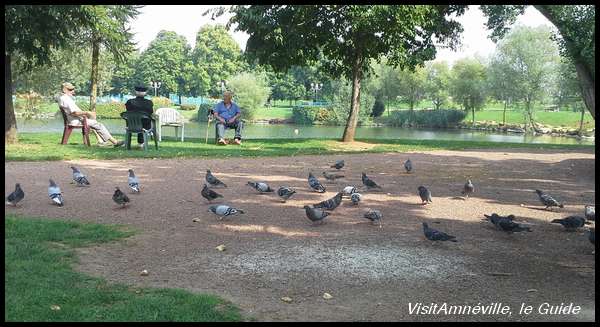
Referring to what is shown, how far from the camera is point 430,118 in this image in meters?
64.4

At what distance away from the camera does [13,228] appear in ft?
22.1

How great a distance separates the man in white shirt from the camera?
1692cm

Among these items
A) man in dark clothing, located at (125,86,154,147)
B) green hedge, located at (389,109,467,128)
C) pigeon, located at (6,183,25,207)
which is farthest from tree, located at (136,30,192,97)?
pigeon, located at (6,183,25,207)

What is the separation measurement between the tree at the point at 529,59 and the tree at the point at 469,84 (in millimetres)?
4711

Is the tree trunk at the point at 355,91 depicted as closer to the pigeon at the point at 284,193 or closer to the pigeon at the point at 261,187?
the pigeon at the point at 261,187

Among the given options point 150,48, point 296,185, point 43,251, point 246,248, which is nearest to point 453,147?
point 296,185

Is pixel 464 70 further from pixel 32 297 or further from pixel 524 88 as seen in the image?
pixel 32 297

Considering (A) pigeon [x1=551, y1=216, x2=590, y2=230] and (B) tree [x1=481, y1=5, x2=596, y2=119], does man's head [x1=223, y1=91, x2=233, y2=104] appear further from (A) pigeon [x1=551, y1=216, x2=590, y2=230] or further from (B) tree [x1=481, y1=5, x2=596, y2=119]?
(A) pigeon [x1=551, y1=216, x2=590, y2=230]

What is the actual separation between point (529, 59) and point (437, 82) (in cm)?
2012

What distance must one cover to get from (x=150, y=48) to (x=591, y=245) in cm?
9872

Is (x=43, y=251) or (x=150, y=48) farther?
(x=150, y=48)

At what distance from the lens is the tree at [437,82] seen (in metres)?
72.7

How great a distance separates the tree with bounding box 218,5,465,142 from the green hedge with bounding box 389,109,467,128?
40983 mm

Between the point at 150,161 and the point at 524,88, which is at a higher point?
the point at 524,88
